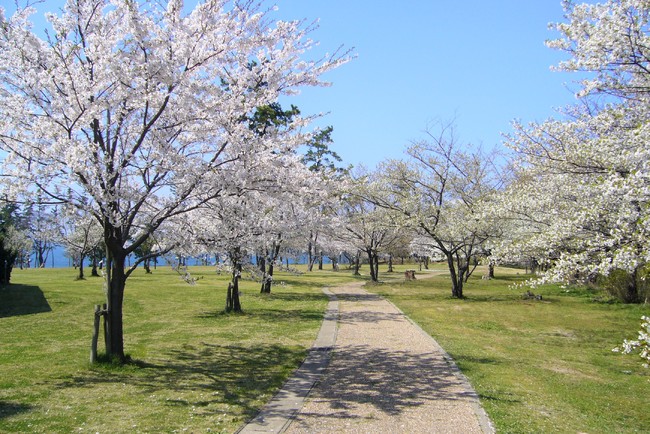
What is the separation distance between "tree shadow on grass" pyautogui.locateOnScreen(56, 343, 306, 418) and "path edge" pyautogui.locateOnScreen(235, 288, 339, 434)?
207mm

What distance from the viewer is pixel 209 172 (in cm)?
859

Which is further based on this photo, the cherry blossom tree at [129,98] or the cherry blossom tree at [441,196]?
the cherry blossom tree at [441,196]

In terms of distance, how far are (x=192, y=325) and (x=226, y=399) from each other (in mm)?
8960

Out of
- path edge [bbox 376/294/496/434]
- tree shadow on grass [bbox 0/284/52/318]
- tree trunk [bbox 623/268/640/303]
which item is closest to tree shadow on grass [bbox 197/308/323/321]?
path edge [bbox 376/294/496/434]

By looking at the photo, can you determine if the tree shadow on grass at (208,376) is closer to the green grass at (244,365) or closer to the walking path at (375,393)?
the green grass at (244,365)

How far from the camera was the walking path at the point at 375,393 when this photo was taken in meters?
5.96

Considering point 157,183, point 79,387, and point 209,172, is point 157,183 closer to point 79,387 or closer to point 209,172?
point 209,172

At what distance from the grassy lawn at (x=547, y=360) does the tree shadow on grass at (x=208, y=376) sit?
3.79 m

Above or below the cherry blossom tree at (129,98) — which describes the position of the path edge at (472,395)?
below

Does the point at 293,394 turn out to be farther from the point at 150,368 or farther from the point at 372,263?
the point at 372,263

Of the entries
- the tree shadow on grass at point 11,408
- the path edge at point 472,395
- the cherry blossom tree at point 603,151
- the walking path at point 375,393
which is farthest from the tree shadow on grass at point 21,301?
the cherry blossom tree at point 603,151

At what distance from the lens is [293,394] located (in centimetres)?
738

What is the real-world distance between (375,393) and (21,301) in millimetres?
19227

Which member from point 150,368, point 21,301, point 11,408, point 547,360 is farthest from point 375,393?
point 21,301
